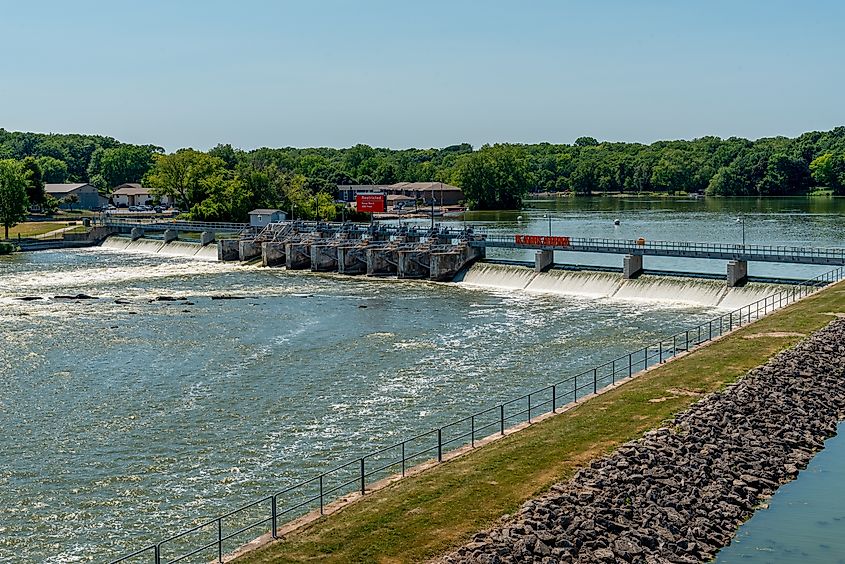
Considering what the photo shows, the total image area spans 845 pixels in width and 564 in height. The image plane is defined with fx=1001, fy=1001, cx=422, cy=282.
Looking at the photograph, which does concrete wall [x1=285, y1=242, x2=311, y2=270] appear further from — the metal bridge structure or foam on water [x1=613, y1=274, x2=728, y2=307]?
foam on water [x1=613, y1=274, x2=728, y2=307]

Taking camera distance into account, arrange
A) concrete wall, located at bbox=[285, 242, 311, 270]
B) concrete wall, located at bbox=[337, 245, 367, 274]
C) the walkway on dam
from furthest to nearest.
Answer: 1. concrete wall, located at bbox=[285, 242, 311, 270]
2. concrete wall, located at bbox=[337, 245, 367, 274]
3. the walkway on dam

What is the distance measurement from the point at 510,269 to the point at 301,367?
36.8m

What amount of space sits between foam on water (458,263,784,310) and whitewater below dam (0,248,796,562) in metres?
0.20

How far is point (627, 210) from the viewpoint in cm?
18900

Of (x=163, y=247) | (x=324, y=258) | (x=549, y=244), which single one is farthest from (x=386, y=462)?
(x=163, y=247)

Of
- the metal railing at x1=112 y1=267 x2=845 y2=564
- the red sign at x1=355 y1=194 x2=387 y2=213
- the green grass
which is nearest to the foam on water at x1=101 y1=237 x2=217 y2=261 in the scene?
the green grass

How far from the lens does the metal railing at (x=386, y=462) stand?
28670 millimetres

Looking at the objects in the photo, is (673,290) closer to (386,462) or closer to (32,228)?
(386,462)

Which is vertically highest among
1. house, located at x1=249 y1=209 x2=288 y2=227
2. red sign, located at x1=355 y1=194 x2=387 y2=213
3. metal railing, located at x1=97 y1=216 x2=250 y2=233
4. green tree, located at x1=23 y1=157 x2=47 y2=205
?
green tree, located at x1=23 y1=157 x2=47 y2=205

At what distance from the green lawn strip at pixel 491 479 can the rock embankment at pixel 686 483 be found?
80cm

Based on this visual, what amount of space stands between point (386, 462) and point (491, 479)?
7.68 m

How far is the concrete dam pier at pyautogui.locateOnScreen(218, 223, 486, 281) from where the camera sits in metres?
93.9

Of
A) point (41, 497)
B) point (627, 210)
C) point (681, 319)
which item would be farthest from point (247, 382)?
point (627, 210)

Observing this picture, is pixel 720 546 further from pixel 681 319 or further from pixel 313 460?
pixel 681 319
